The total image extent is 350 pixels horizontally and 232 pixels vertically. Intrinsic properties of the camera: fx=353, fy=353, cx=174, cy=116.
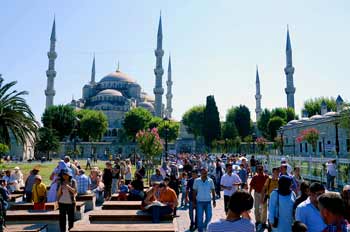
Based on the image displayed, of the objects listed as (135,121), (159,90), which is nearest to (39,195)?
(135,121)

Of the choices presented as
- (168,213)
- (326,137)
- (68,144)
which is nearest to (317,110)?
(326,137)

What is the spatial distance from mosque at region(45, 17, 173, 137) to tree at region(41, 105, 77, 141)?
6.82 meters

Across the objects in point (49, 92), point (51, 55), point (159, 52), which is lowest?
point (49, 92)

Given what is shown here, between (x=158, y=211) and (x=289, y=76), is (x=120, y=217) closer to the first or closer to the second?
(x=158, y=211)

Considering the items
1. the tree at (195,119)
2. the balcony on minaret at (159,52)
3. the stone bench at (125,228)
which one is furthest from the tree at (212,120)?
the stone bench at (125,228)

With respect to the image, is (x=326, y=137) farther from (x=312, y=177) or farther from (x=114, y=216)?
(x=114, y=216)

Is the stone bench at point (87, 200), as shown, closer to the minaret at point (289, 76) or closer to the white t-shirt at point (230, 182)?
the white t-shirt at point (230, 182)

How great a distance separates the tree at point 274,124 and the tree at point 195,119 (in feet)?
46.0

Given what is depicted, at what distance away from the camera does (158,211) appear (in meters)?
6.93

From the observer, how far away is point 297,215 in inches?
161

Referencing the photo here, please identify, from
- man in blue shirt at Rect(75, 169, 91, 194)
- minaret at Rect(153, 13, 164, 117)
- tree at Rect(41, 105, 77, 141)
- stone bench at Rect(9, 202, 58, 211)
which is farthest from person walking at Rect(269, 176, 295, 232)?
minaret at Rect(153, 13, 164, 117)

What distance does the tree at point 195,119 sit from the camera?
71812 mm

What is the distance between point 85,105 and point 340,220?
93.6m

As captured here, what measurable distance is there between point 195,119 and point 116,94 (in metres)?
26.4
